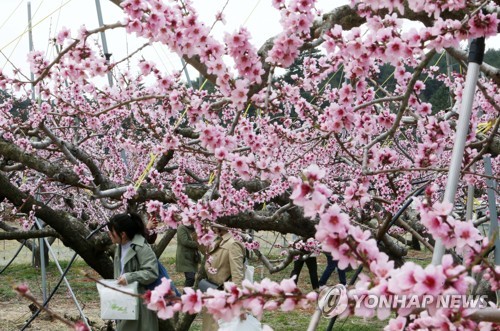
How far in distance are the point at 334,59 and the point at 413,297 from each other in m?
2.22

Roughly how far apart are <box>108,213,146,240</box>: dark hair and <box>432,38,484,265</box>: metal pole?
3.01 meters

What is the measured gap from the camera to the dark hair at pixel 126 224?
4.53 meters

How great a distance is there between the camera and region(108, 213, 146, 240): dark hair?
4531mm

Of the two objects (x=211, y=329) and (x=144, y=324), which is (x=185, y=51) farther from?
(x=211, y=329)

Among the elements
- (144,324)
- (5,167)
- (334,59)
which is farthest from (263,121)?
(5,167)

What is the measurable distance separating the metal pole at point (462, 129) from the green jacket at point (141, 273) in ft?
9.39

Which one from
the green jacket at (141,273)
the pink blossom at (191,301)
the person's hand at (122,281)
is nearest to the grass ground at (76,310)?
the green jacket at (141,273)

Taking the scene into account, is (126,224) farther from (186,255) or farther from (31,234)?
(186,255)

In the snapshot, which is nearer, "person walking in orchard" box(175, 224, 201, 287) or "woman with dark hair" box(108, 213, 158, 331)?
"woman with dark hair" box(108, 213, 158, 331)

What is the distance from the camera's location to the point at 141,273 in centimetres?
438

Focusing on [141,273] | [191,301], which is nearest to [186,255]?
[141,273]

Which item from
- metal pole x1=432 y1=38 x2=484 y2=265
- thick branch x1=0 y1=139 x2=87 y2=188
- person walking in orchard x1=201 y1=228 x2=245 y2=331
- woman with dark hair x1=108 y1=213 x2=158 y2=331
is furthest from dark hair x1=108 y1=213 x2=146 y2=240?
metal pole x1=432 y1=38 x2=484 y2=265

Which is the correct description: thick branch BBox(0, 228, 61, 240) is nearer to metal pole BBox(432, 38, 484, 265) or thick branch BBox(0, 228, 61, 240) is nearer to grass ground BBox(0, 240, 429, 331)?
grass ground BBox(0, 240, 429, 331)

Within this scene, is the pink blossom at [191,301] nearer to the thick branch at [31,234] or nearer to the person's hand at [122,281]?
the person's hand at [122,281]
